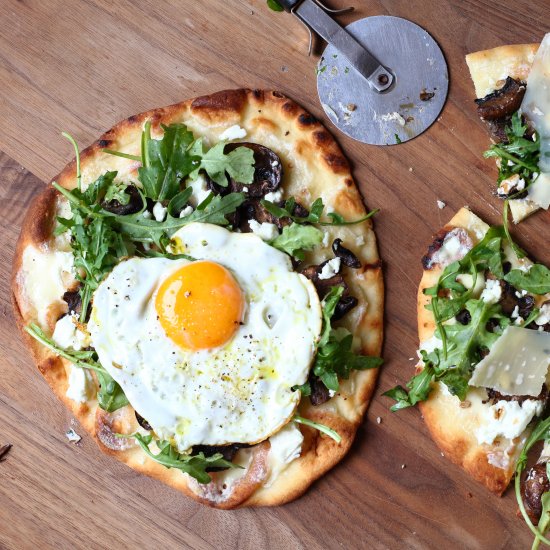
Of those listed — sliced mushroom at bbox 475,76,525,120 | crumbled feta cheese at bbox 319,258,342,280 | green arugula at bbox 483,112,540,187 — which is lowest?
crumbled feta cheese at bbox 319,258,342,280

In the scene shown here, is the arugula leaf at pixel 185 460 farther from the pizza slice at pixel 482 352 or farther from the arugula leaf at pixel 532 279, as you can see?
the arugula leaf at pixel 532 279

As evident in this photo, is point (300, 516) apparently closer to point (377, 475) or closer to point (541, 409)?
point (377, 475)

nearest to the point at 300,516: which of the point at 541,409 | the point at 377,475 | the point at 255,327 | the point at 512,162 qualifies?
the point at 377,475

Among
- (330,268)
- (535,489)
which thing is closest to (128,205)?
(330,268)

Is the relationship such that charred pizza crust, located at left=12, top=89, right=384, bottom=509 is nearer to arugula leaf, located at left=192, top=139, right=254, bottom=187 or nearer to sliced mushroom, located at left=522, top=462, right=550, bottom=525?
arugula leaf, located at left=192, top=139, right=254, bottom=187

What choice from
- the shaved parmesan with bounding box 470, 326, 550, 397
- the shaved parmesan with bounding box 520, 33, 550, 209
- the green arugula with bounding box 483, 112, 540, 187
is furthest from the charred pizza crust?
the shaved parmesan with bounding box 520, 33, 550, 209
